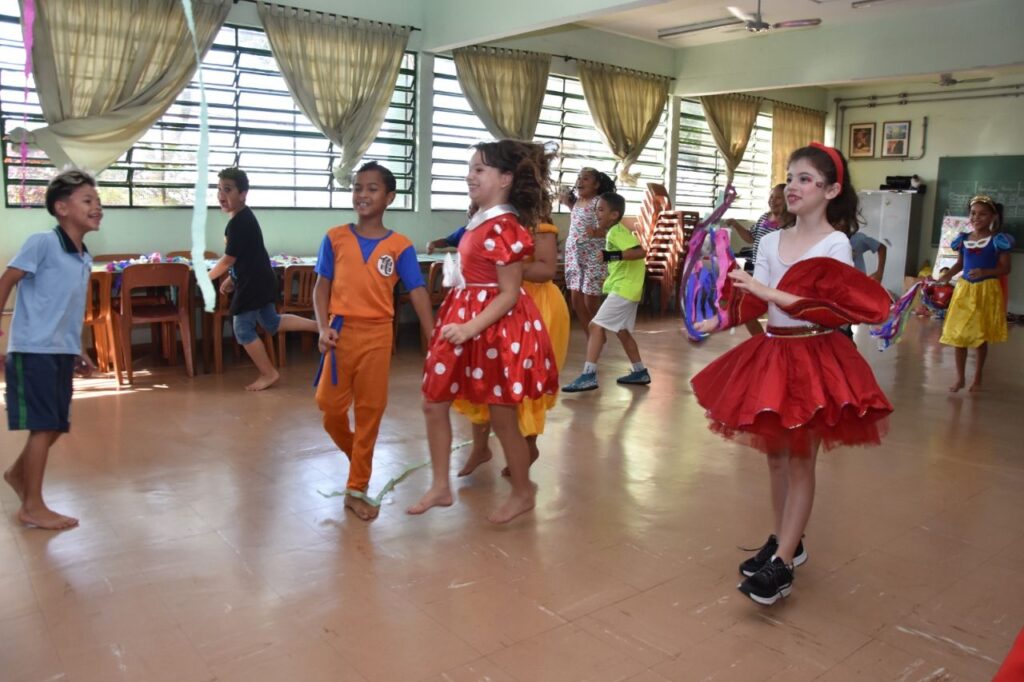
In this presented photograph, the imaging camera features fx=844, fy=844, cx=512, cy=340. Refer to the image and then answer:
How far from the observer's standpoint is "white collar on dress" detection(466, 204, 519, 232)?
301 cm

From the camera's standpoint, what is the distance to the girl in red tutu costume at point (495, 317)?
2965 millimetres

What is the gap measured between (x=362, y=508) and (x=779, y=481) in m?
1.54

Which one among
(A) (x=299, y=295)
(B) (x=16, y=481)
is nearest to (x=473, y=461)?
(B) (x=16, y=481)

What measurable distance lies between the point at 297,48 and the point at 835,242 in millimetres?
6069

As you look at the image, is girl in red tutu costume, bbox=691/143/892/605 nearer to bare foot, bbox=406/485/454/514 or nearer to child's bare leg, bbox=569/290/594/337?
bare foot, bbox=406/485/454/514

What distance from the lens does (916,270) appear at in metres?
12.5

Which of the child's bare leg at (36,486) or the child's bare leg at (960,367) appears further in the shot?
the child's bare leg at (960,367)

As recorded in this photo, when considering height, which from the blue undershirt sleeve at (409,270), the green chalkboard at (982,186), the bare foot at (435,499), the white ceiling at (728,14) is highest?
the white ceiling at (728,14)

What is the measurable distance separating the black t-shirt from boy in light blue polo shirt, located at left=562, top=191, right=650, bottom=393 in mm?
2081

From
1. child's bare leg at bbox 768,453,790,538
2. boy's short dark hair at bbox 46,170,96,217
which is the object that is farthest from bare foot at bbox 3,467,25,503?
child's bare leg at bbox 768,453,790,538

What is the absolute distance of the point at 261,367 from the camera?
562cm

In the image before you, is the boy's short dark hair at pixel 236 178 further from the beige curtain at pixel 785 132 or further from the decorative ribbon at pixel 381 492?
the beige curtain at pixel 785 132

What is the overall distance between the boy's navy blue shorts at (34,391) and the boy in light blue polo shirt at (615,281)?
3.29 m

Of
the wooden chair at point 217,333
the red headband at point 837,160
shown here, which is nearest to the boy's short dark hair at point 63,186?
the red headband at point 837,160
